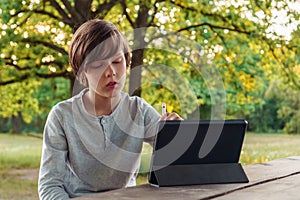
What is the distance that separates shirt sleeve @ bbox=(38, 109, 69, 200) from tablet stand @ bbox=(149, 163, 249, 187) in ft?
0.86

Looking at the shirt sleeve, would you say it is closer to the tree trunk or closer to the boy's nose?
the boy's nose

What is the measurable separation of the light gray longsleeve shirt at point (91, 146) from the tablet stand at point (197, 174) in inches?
10.2

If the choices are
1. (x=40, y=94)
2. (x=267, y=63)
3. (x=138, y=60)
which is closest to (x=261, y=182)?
(x=138, y=60)

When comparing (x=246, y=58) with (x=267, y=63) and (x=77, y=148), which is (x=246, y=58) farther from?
(x=77, y=148)

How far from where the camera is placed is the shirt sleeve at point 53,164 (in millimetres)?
1381

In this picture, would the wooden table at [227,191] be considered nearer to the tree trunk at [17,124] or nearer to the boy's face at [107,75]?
the boy's face at [107,75]

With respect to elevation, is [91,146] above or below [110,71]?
below

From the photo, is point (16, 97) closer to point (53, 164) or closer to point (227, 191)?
point (53, 164)

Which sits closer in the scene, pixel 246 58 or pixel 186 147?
pixel 186 147

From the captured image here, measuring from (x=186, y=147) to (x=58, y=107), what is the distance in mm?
415

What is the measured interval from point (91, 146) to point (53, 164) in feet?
0.44

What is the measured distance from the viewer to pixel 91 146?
149 cm

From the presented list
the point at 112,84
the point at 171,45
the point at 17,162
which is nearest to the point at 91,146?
the point at 112,84

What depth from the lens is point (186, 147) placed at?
1.26 m
